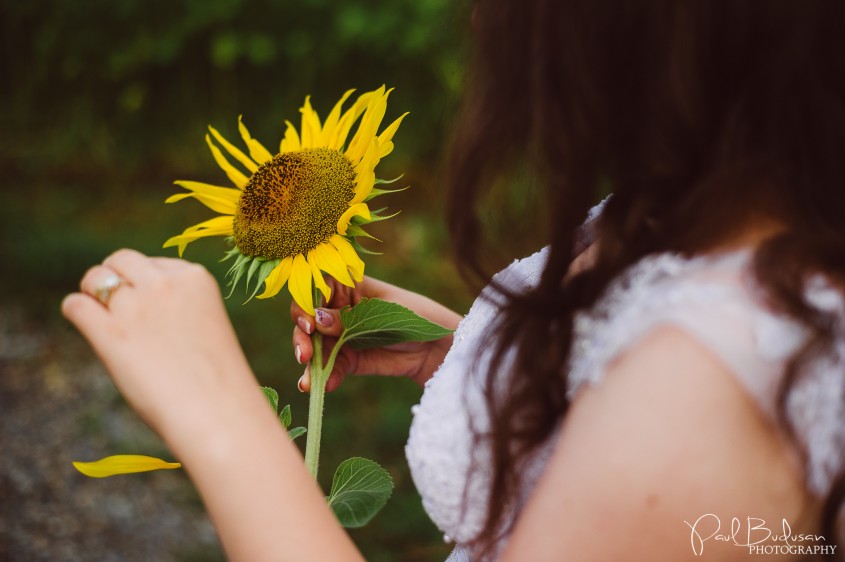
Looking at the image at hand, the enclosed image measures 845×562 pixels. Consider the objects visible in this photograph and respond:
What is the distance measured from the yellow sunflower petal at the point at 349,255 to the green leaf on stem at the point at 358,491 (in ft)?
0.67

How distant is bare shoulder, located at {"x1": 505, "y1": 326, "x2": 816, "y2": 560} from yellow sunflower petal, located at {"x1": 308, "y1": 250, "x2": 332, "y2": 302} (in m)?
0.31

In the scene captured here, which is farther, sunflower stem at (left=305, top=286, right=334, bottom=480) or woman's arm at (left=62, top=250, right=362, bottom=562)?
sunflower stem at (left=305, top=286, right=334, bottom=480)

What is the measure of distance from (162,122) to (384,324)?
3.77m

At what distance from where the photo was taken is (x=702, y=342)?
0.71 metres

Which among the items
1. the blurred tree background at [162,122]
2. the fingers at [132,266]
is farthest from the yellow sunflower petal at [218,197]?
the blurred tree background at [162,122]

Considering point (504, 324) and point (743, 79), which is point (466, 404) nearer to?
point (504, 324)

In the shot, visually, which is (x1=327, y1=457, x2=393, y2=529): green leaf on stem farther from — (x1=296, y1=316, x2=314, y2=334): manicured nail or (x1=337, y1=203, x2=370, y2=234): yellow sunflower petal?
(x1=337, y1=203, x2=370, y2=234): yellow sunflower petal

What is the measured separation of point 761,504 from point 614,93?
0.39m

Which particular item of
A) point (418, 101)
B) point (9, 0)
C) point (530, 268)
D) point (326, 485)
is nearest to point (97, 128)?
point (9, 0)

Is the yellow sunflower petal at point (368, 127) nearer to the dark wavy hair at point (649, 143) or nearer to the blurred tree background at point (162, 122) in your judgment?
the dark wavy hair at point (649, 143)

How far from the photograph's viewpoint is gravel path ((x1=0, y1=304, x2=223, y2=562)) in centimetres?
246

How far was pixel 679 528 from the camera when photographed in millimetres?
716

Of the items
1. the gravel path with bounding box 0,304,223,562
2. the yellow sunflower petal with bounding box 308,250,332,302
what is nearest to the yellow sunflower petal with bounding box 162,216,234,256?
the yellow sunflower petal with bounding box 308,250,332,302


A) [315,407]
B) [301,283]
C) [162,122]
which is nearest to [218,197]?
[301,283]
